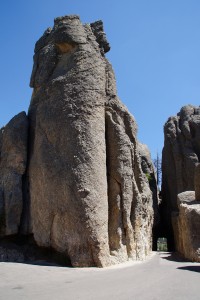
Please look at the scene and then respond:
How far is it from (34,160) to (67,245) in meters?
A: 3.15

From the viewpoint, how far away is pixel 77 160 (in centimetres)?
1048

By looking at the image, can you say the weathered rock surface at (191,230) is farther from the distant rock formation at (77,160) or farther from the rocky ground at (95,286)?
the rocky ground at (95,286)

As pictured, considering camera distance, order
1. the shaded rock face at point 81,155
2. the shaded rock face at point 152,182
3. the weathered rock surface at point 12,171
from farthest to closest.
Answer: the shaded rock face at point 152,182, the weathered rock surface at point 12,171, the shaded rock face at point 81,155

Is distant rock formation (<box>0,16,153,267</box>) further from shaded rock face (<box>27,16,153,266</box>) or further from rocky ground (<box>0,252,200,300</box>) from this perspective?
rocky ground (<box>0,252,200,300</box>)

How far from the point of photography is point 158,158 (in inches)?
1742

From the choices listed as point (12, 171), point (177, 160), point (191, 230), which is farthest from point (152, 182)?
point (12, 171)

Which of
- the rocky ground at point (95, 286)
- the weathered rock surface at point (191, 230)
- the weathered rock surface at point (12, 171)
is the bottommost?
the rocky ground at point (95, 286)

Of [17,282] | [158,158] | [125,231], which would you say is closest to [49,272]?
[17,282]

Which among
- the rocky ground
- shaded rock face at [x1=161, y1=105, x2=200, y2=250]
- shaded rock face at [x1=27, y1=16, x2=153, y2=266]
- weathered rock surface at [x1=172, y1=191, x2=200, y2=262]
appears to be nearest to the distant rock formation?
shaded rock face at [x1=27, y1=16, x2=153, y2=266]

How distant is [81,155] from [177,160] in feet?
45.8

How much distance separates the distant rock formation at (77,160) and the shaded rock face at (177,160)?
378 inches

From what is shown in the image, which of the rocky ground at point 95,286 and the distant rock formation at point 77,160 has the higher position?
the distant rock formation at point 77,160

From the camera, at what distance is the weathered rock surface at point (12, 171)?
1130 centimetres

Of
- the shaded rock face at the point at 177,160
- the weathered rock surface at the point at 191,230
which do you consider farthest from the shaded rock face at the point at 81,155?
the shaded rock face at the point at 177,160
